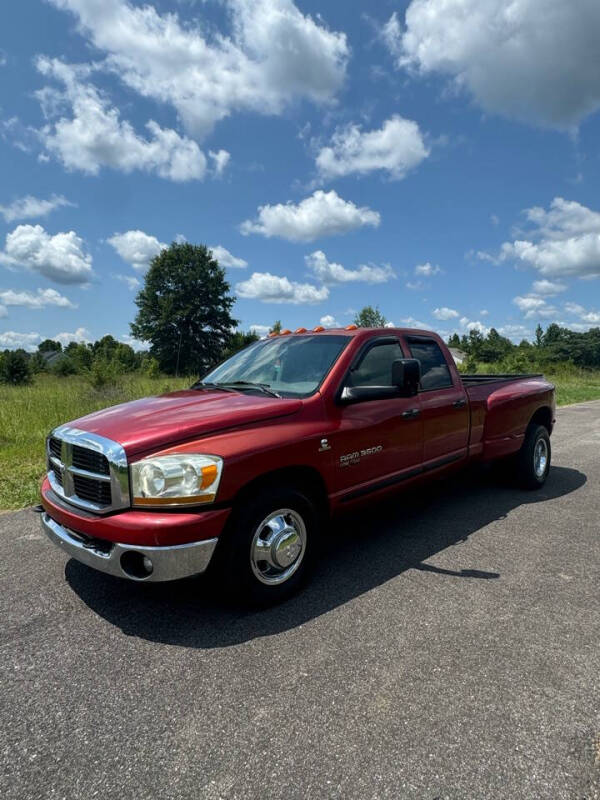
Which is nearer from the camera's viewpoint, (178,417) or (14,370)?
(178,417)

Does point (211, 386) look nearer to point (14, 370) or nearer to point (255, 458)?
point (255, 458)

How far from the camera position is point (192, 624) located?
2.76 m

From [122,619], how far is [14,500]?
124 inches

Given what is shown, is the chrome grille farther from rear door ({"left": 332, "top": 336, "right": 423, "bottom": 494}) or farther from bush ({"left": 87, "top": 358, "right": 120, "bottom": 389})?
bush ({"left": 87, "top": 358, "right": 120, "bottom": 389})

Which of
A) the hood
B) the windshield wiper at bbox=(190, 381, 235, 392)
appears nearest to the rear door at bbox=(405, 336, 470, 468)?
the hood

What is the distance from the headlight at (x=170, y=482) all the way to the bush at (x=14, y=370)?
24990mm

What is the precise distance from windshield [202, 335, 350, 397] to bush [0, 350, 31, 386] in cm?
2367

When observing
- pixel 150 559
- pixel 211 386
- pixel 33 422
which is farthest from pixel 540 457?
pixel 33 422

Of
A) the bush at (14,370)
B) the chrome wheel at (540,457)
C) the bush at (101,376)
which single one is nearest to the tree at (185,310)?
the bush at (14,370)

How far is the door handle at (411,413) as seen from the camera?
3881 mm

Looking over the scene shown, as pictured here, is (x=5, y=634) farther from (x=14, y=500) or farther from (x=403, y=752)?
(x=14, y=500)

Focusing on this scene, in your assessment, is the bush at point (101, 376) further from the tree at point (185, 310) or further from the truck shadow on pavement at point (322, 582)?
the tree at point (185, 310)

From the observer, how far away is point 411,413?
394cm

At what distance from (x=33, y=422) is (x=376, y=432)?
320 inches
